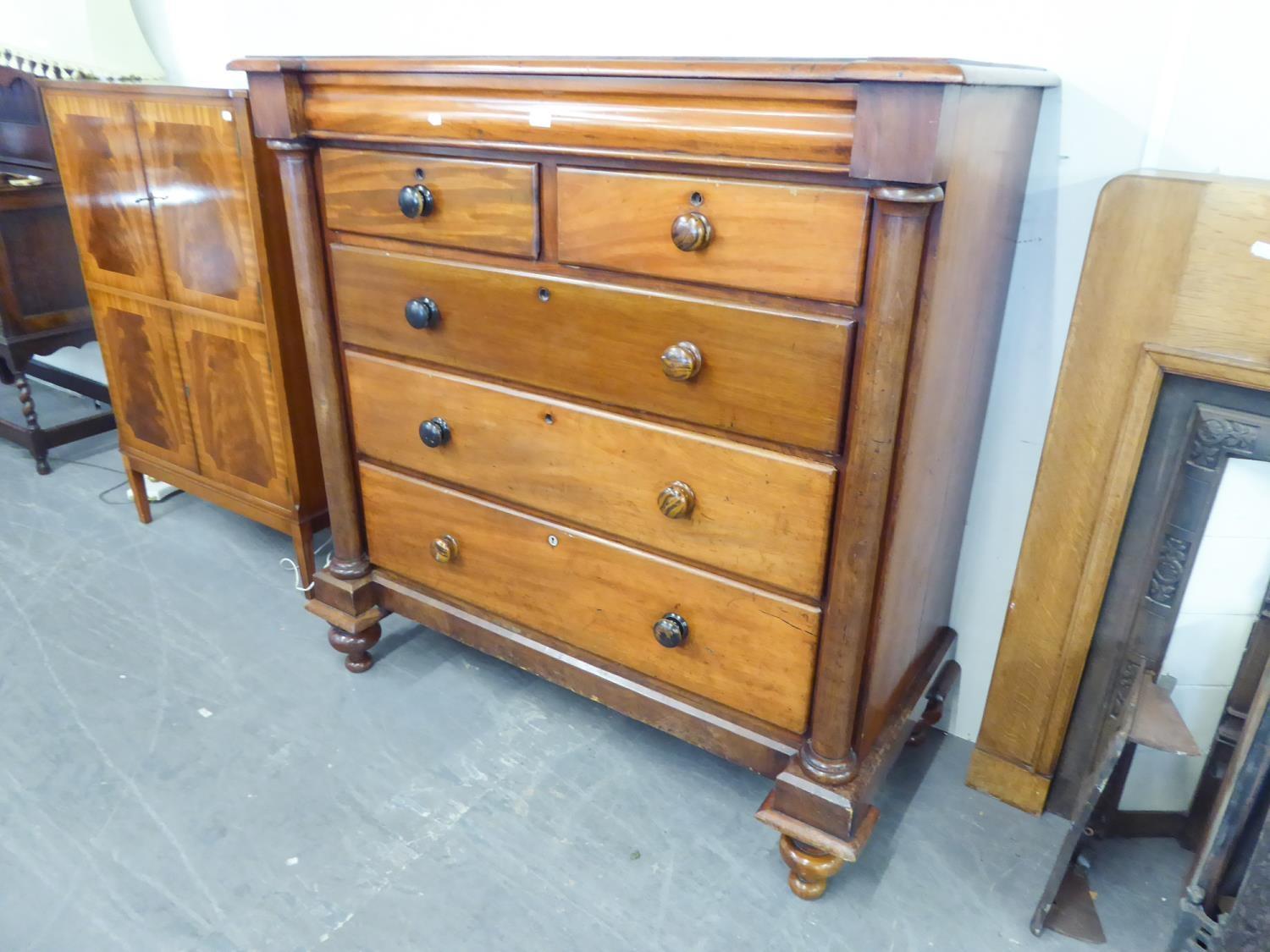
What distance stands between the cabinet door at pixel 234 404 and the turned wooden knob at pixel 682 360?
103cm

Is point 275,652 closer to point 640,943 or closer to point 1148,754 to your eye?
point 640,943

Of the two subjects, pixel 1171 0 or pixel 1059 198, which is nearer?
pixel 1171 0

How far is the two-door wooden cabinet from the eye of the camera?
1.70 m

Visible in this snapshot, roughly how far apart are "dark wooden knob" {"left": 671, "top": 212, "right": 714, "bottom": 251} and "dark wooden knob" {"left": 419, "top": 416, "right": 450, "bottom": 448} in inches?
21.9

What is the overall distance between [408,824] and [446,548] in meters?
0.45

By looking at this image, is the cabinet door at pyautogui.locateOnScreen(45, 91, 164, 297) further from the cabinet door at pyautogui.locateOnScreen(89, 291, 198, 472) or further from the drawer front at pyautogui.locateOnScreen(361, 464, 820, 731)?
the drawer front at pyautogui.locateOnScreen(361, 464, 820, 731)

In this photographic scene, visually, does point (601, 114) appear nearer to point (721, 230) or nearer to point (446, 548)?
point (721, 230)

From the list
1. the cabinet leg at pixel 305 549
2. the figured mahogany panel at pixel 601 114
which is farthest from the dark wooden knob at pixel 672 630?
the cabinet leg at pixel 305 549

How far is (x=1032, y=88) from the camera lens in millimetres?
1179

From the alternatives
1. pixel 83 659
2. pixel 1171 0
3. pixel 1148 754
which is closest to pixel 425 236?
pixel 1171 0

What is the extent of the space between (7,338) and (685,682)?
2.22 metres

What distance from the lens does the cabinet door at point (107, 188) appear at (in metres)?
1.83

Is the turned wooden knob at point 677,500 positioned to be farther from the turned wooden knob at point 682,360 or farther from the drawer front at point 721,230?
the drawer front at point 721,230

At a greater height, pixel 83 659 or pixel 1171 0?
pixel 1171 0
